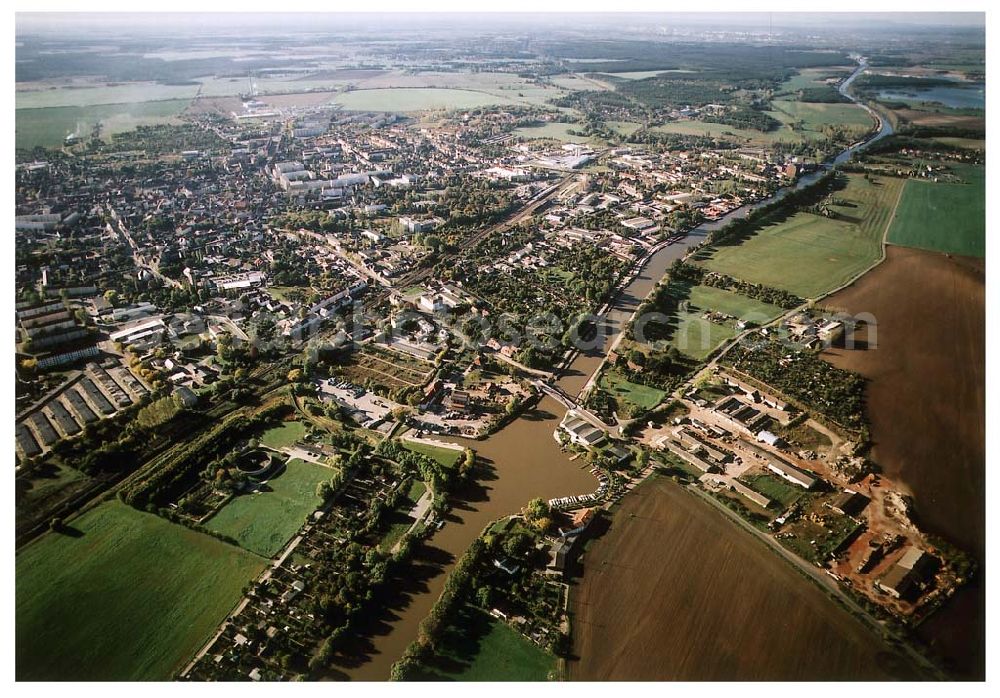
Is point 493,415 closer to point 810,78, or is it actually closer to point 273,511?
point 273,511

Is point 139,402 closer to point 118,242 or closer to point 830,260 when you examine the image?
point 118,242

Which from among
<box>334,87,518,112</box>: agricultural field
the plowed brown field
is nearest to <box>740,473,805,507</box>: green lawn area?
the plowed brown field

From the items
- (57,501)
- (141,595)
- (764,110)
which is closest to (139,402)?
(57,501)

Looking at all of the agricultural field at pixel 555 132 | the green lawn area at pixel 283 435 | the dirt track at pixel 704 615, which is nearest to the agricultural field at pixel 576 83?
the agricultural field at pixel 555 132

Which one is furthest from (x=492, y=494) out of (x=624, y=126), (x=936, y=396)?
(x=624, y=126)

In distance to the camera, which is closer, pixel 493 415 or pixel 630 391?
pixel 493 415

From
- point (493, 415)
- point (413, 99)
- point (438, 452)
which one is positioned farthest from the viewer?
point (413, 99)

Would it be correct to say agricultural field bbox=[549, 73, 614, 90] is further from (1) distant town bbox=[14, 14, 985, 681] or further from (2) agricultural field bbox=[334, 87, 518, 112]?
(1) distant town bbox=[14, 14, 985, 681]

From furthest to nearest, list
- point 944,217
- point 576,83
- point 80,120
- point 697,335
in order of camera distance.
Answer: point 576,83 → point 80,120 → point 944,217 → point 697,335
